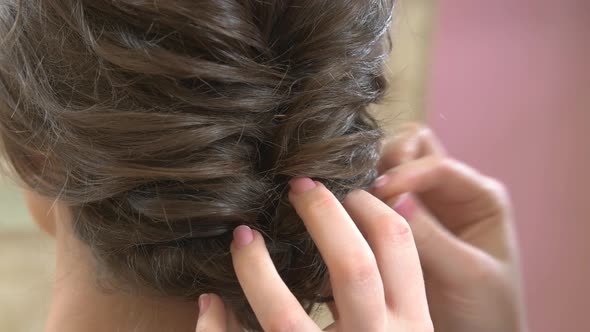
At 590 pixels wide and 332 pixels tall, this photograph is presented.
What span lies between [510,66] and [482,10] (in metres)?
0.22

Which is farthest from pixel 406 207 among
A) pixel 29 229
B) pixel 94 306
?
pixel 29 229

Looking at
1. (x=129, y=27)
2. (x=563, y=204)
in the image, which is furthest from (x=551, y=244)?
(x=129, y=27)

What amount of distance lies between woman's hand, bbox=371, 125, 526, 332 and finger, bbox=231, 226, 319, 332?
333 millimetres

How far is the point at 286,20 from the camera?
2.23ft

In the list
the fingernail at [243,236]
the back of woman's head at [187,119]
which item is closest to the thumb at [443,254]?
the back of woman's head at [187,119]

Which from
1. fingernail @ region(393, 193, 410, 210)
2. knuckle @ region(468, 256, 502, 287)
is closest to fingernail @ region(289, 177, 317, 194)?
fingernail @ region(393, 193, 410, 210)

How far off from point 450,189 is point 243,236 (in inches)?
19.2

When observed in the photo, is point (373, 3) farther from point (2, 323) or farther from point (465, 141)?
point (2, 323)

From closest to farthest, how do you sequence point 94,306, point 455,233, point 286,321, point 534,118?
point 286,321 < point 94,306 < point 455,233 < point 534,118

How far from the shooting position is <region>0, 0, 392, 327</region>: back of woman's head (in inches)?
25.2

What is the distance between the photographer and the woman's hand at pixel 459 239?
959mm

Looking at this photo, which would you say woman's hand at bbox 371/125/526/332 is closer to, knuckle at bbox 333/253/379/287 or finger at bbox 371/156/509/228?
finger at bbox 371/156/509/228

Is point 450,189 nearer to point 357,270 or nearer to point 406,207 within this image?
point 406,207

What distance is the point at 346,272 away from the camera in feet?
2.02
